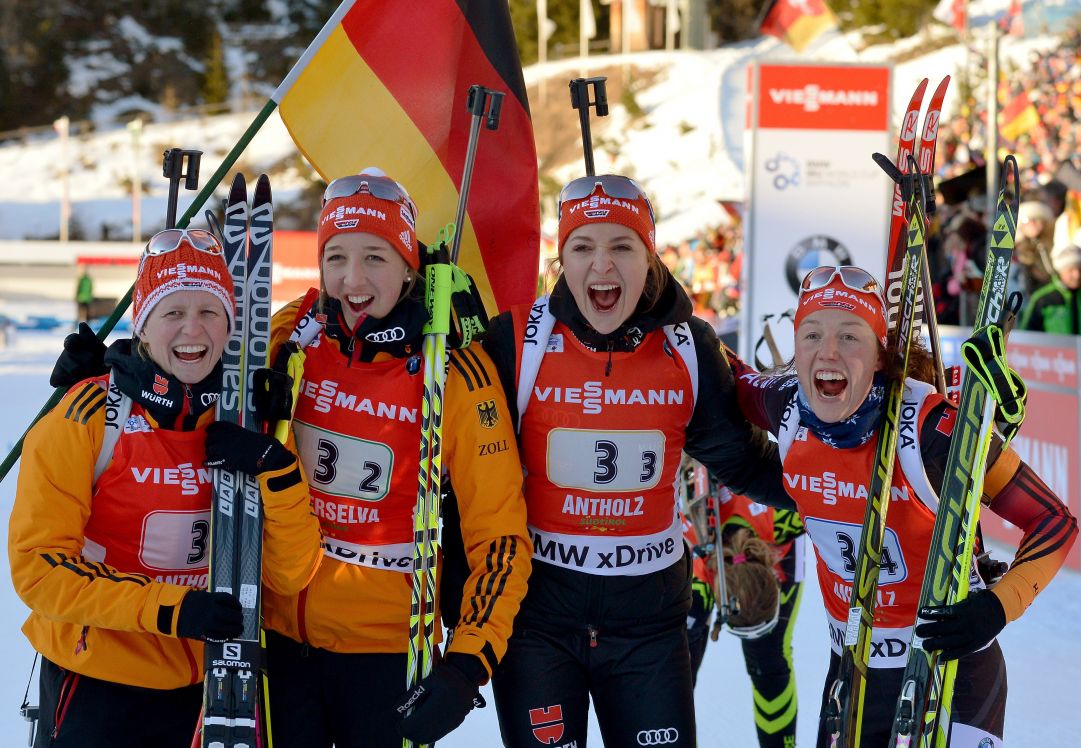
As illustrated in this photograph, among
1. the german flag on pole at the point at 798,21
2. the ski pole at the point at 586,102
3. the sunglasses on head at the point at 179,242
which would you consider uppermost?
the german flag on pole at the point at 798,21

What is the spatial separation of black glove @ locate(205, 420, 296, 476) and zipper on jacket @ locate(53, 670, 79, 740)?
1.95 feet

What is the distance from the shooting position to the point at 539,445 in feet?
9.77

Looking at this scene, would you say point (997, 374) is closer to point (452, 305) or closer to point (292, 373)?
point (452, 305)

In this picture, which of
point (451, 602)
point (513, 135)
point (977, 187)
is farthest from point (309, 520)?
point (977, 187)

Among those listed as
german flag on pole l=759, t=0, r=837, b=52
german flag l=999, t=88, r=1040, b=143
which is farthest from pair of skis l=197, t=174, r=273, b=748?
german flag l=999, t=88, r=1040, b=143

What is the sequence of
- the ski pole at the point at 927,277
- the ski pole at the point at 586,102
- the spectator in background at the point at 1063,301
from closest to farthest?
the ski pole at the point at 927,277 < the ski pole at the point at 586,102 < the spectator in background at the point at 1063,301

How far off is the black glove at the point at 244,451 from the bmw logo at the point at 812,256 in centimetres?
678

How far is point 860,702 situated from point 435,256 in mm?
1516

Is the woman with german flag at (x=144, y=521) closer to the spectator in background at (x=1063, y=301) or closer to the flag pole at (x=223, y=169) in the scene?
the flag pole at (x=223, y=169)

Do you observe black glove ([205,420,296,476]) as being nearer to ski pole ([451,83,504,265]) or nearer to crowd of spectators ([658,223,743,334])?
ski pole ([451,83,504,265])

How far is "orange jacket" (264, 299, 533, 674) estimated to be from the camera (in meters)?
2.80

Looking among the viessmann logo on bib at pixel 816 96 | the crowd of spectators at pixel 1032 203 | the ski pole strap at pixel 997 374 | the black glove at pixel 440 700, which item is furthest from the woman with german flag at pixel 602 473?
the viessmann logo on bib at pixel 816 96

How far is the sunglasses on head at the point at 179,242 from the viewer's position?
2768mm

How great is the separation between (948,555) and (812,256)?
21.6 ft
